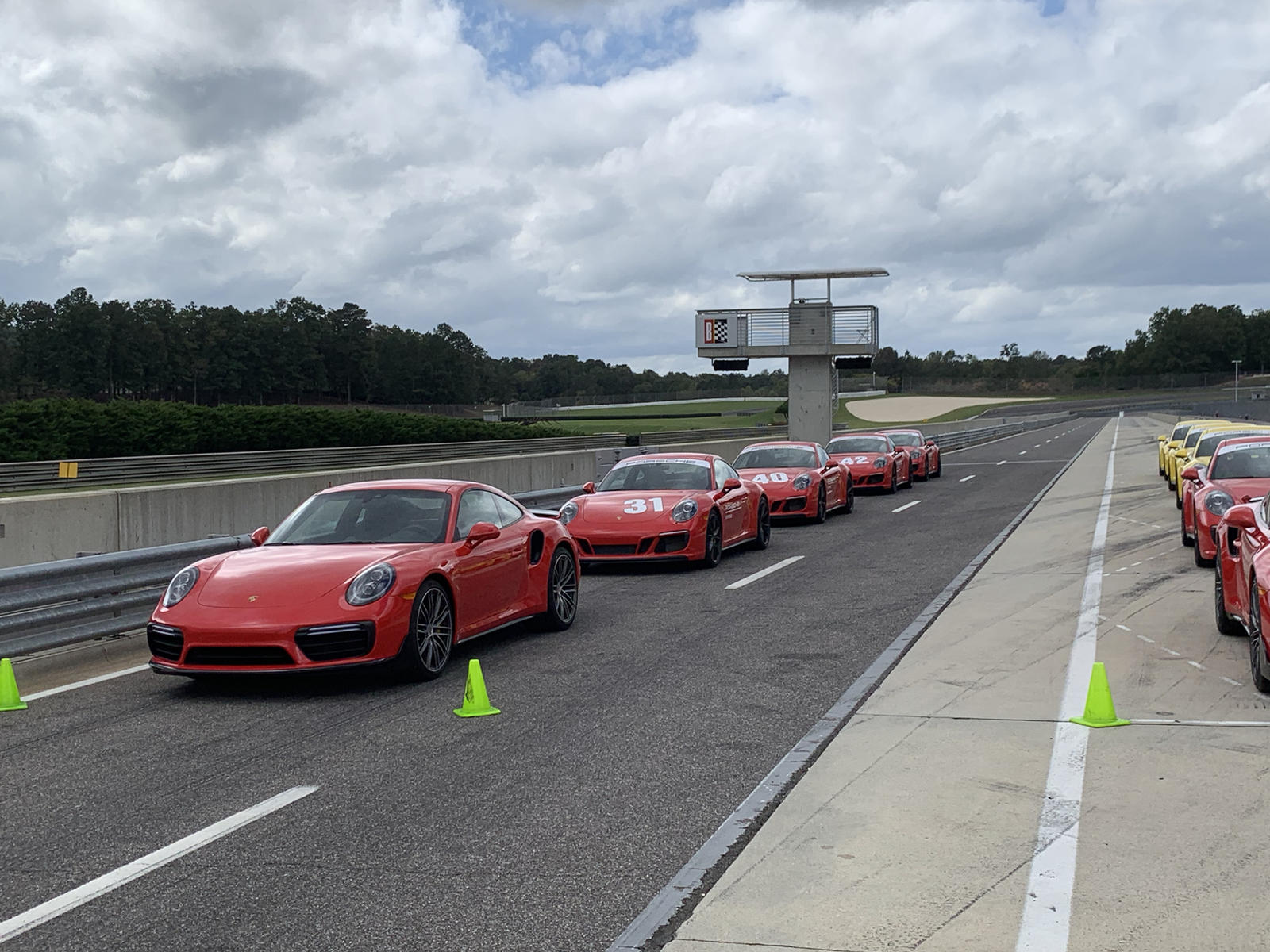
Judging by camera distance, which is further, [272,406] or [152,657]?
[272,406]

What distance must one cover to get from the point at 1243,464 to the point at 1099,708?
8.24 metres

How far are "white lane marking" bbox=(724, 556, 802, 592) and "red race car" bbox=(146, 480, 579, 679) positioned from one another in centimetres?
321

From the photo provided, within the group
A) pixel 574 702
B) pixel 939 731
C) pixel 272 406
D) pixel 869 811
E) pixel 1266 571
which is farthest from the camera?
pixel 272 406

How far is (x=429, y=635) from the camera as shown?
8.68m

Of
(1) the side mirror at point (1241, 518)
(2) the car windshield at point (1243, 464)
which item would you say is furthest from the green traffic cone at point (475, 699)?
(2) the car windshield at point (1243, 464)

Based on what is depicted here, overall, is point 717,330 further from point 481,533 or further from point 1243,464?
point 481,533

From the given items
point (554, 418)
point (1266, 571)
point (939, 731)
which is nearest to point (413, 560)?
point (939, 731)

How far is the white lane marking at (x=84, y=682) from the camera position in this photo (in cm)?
853

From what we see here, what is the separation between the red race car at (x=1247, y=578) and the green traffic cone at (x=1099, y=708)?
106cm

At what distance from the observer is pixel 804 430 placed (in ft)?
154

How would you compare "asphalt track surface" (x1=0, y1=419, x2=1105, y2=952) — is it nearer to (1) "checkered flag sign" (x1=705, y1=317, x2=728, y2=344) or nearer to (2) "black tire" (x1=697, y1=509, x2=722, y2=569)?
(2) "black tire" (x1=697, y1=509, x2=722, y2=569)

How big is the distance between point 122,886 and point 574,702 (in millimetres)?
3505

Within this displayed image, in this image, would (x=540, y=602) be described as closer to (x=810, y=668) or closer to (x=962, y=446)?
(x=810, y=668)

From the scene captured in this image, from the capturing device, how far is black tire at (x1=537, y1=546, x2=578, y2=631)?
35.2 ft
